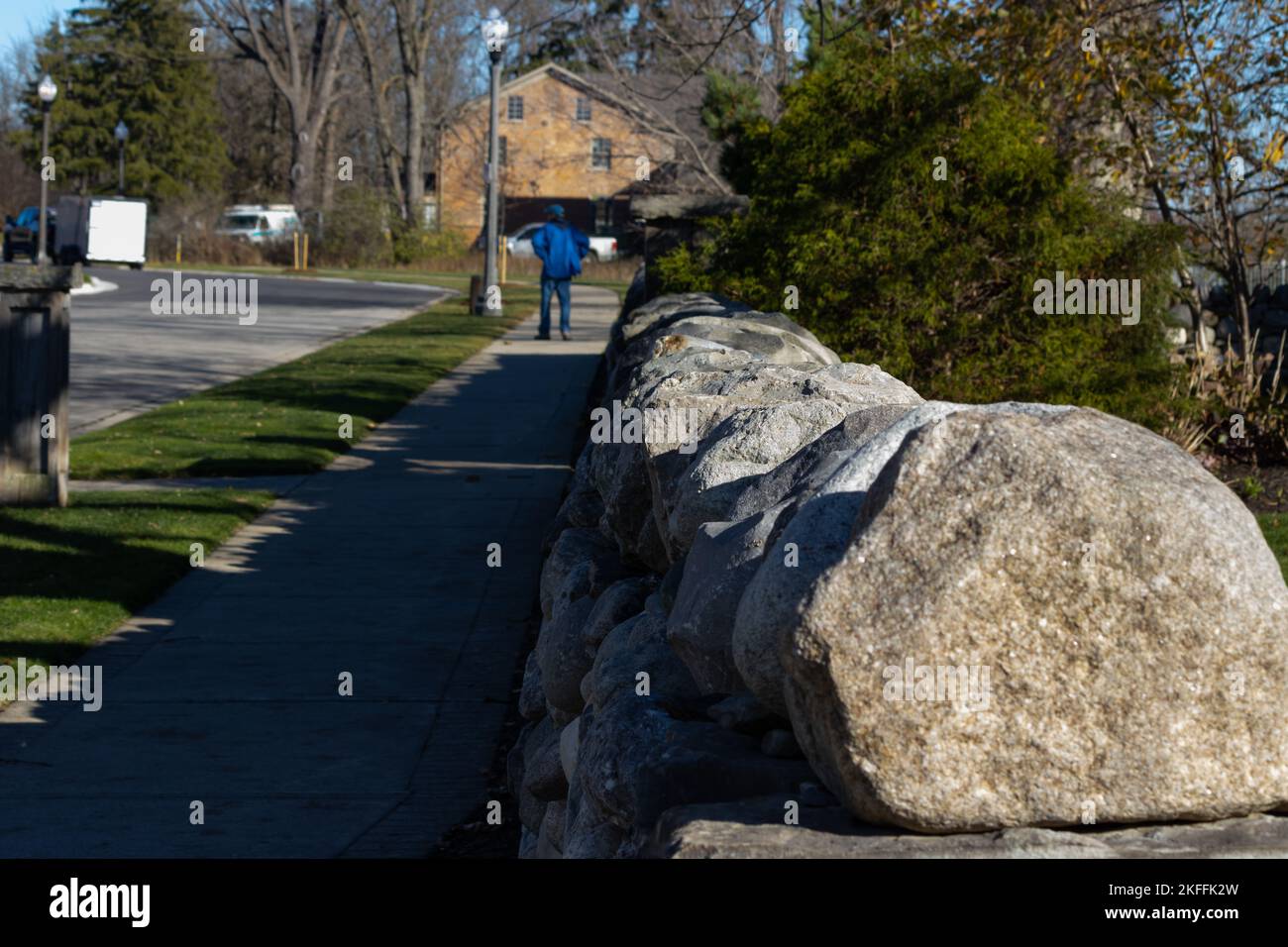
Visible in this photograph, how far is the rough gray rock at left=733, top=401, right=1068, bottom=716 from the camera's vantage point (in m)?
2.80

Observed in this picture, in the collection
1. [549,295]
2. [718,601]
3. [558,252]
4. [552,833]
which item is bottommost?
[552,833]

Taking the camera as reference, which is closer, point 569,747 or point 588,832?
point 588,832

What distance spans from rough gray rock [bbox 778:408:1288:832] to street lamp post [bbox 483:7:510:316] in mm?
21139

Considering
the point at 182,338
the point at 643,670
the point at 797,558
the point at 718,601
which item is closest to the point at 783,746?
the point at 797,558

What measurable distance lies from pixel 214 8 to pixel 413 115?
22.6 ft

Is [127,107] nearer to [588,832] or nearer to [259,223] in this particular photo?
[259,223]

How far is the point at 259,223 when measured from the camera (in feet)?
176

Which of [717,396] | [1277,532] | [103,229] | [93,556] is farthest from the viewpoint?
[103,229]

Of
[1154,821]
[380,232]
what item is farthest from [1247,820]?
[380,232]

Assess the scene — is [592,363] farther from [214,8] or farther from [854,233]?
[214,8]

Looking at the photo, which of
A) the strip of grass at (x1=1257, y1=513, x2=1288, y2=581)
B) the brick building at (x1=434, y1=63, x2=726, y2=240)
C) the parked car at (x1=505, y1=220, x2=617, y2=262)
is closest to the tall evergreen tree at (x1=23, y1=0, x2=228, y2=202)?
the brick building at (x1=434, y1=63, x2=726, y2=240)

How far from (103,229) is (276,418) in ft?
110

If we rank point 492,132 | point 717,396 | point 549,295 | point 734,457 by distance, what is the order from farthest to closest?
point 492,132 < point 549,295 < point 717,396 < point 734,457
